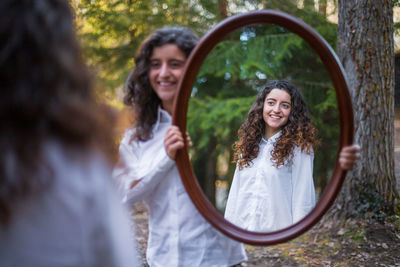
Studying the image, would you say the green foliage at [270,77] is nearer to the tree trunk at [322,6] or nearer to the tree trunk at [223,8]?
the tree trunk at [223,8]

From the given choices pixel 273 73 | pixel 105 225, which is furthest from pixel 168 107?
pixel 105 225

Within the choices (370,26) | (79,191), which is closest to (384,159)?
(370,26)

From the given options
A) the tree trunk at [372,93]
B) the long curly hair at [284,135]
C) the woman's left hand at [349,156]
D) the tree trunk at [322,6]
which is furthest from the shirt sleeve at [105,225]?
the tree trunk at [322,6]

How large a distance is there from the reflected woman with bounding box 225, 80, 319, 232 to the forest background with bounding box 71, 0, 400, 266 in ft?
0.25

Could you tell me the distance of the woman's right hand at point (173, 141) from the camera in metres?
1.63

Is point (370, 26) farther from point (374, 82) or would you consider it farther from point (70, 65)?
point (70, 65)

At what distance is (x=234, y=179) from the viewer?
1848mm

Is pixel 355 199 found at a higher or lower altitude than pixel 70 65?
lower

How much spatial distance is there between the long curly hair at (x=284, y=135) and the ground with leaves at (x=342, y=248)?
2.17 metres

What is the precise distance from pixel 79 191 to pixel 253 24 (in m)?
1.35

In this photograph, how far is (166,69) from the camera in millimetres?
1736

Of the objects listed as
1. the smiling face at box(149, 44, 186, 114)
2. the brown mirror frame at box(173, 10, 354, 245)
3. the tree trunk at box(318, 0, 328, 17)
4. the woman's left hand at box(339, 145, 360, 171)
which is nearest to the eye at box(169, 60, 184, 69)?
the smiling face at box(149, 44, 186, 114)

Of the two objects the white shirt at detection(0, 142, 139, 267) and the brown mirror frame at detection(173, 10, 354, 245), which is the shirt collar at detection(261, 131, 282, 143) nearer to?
the brown mirror frame at detection(173, 10, 354, 245)

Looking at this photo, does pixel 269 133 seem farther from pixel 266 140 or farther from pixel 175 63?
pixel 175 63
